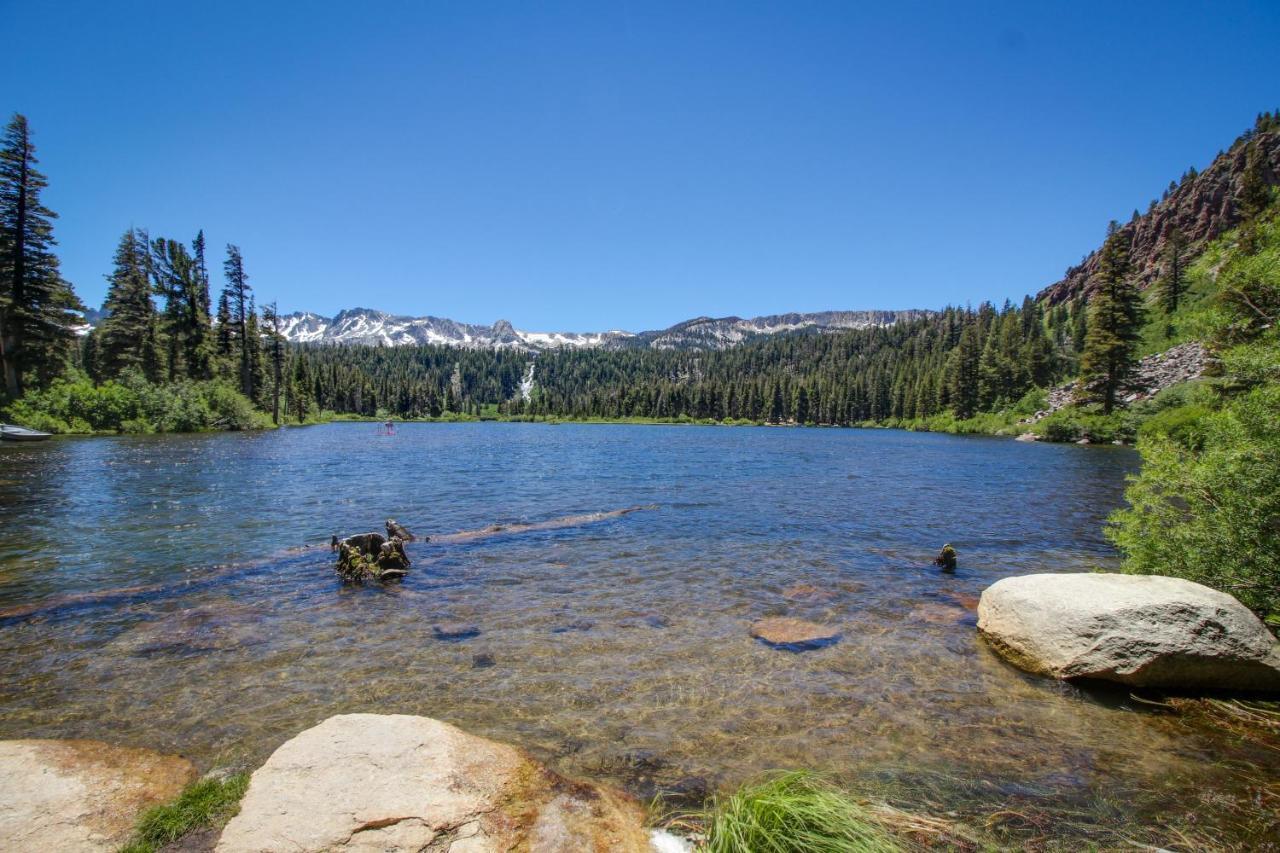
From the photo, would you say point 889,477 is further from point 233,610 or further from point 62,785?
point 62,785

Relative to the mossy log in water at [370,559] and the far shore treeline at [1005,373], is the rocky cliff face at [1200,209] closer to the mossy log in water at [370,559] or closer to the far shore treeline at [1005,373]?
the far shore treeline at [1005,373]

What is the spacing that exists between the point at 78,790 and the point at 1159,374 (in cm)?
9717

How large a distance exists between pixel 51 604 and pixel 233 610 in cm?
377

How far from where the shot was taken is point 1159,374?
232 ft

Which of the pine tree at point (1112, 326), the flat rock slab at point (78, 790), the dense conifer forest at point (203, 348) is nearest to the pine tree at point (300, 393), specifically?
the dense conifer forest at point (203, 348)

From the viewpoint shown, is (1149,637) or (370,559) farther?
(370,559)

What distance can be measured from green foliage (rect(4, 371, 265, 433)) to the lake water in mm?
34167

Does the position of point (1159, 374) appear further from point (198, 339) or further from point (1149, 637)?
point (198, 339)

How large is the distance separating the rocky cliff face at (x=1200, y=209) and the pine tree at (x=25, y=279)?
664 feet

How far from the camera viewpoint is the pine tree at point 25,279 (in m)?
44.9

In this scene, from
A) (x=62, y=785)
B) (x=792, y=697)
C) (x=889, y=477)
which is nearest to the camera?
(x=62, y=785)

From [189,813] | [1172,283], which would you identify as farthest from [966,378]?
[189,813]

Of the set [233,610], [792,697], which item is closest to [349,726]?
[792,697]

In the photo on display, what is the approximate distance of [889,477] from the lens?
37.8 m
